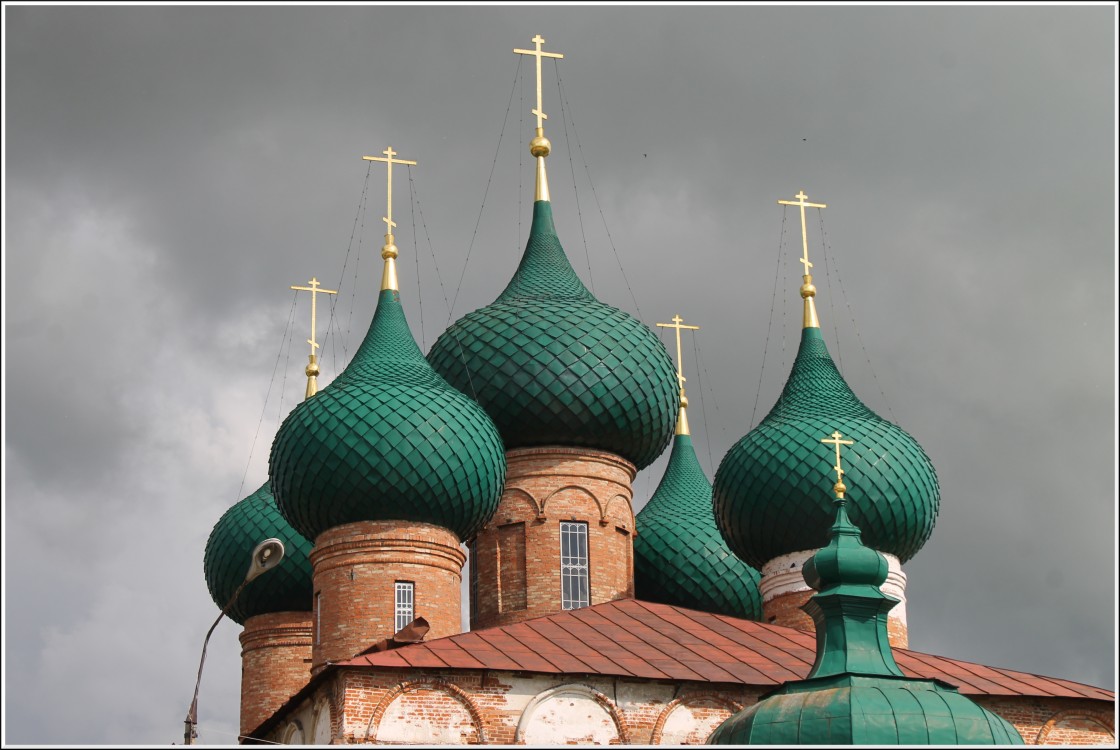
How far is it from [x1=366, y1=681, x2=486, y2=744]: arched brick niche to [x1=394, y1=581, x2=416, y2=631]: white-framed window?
8.25ft

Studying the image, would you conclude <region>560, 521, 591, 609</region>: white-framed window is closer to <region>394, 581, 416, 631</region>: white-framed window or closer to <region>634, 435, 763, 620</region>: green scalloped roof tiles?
<region>634, 435, 763, 620</region>: green scalloped roof tiles

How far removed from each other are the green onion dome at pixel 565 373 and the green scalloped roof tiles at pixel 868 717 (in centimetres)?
696

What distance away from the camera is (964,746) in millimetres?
15023

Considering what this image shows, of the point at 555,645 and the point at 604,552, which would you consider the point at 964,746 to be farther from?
the point at 604,552

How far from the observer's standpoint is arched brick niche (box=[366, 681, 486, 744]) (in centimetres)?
1767

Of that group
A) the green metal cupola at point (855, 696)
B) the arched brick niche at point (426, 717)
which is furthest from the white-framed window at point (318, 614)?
the green metal cupola at point (855, 696)

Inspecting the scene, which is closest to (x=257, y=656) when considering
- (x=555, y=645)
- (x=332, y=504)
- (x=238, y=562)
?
(x=238, y=562)

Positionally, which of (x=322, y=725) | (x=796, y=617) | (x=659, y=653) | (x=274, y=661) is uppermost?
(x=274, y=661)

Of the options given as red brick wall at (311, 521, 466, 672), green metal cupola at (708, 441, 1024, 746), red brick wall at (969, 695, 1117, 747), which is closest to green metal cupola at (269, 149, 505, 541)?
red brick wall at (311, 521, 466, 672)

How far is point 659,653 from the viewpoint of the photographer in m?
19.4

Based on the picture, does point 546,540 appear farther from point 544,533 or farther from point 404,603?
point 404,603

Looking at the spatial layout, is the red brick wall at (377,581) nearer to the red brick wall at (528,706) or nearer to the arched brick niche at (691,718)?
the red brick wall at (528,706)

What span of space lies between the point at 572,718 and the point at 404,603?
9.20 ft

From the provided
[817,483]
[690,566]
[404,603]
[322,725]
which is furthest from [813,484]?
[322,725]
